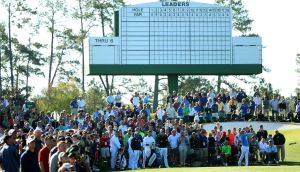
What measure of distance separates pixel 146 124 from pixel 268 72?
45948 millimetres

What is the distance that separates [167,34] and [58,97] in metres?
18.8

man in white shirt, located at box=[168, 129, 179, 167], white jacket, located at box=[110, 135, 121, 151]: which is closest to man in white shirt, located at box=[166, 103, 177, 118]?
man in white shirt, located at box=[168, 129, 179, 167]

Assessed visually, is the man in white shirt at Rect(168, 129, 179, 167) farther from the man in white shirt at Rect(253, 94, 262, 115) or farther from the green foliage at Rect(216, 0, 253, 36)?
the green foliage at Rect(216, 0, 253, 36)

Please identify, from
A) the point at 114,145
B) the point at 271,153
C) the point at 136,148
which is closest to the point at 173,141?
the point at 136,148

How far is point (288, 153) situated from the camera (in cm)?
3812

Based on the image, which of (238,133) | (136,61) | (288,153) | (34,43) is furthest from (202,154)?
(34,43)

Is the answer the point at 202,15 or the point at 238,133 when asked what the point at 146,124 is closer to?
the point at 238,133

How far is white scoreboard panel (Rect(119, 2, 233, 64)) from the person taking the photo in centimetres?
4881

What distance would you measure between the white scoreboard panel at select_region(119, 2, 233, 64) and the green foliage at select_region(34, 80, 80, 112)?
53.7 feet

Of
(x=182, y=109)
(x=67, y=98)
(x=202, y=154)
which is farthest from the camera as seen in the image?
(x=67, y=98)

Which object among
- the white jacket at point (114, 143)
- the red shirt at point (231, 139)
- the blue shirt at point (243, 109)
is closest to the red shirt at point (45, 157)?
the white jacket at point (114, 143)

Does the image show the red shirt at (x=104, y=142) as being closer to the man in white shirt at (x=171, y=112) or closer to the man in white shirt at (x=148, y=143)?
the man in white shirt at (x=148, y=143)

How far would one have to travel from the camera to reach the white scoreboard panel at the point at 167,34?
4881 cm

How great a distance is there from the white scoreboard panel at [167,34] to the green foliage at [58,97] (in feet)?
53.7
